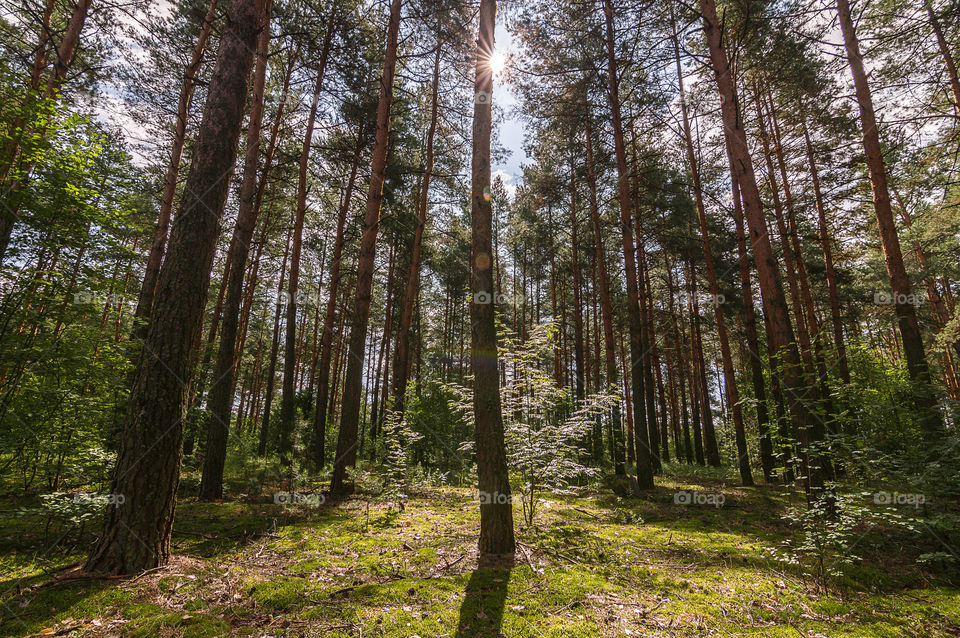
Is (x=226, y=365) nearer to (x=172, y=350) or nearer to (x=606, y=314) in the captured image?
(x=172, y=350)

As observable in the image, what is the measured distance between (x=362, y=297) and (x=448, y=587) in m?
6.26

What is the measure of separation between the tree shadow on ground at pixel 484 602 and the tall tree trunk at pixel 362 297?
4.82 m

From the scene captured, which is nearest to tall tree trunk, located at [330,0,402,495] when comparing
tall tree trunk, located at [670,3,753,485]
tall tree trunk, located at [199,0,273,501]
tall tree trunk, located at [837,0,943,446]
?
tall tree trunk, located at [199,0,273,501]

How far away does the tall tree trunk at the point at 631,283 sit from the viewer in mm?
10109

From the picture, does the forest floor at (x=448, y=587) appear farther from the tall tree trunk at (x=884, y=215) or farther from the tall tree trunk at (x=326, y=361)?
the tall tree trunk at (x=326, y=361)

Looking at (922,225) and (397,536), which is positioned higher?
(922,225)

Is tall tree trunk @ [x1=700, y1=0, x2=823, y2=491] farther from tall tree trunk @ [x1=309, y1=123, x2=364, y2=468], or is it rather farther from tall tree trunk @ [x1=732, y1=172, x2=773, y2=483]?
tall tree trunk @ [x1=309, y1=123, x2=364, y2=468]

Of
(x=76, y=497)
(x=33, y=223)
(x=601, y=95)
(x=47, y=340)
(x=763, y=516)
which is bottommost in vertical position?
(x=763, y=516)

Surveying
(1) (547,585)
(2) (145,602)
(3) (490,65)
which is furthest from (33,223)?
(1) (547,585)

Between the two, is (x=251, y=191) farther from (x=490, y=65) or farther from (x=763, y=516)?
(x=763, y=516)

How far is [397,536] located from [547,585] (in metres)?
2.48

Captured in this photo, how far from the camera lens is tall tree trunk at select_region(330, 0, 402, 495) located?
7.92 metres

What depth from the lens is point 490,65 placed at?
5102 mm

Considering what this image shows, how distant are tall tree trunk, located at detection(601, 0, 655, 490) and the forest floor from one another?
4.13 meters
